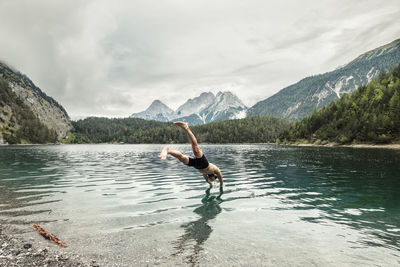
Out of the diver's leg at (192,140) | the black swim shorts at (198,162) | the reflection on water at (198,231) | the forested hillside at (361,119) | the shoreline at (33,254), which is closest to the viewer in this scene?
the shoreline at (33,254)

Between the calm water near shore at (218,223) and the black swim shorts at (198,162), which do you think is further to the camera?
the black swim shorts at (198,162)

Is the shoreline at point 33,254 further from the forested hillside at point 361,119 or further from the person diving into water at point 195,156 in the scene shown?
the forested hillside at point 361,119

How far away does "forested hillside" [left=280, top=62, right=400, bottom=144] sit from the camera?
111312mm

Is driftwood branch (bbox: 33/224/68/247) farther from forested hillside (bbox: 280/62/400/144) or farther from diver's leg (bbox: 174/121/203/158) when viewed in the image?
forested hillside (bbox: 280/62/400/144)

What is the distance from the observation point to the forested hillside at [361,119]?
111 meters

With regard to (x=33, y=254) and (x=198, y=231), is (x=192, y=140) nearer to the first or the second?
(x=198, y=231)

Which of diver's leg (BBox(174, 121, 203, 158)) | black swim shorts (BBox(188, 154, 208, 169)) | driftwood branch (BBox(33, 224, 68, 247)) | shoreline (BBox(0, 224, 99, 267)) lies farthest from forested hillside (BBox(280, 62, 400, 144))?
shoreline (BBox(0, 224, 99, 267))

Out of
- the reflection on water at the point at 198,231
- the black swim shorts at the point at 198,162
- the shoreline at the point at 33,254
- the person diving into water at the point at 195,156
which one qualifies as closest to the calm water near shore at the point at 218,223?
the reflection on water at the point at 198,231

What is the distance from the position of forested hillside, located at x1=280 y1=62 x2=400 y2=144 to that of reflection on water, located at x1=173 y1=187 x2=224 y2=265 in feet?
403

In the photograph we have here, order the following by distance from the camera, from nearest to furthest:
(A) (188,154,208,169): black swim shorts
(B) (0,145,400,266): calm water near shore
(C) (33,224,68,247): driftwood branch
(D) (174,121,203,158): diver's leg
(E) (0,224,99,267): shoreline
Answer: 1. (E) (0,224,99,267): shoreline
2. (B) (0,145,400,266): calm water near shore
3. (C) (33,224,68,247): driftwood branch
4. (D) (174,121,203,158): diver's leg
5. (A) (188,154,208,169): black swim shorts

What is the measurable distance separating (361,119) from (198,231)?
145 metres

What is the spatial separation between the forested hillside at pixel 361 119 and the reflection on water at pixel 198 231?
123 metres

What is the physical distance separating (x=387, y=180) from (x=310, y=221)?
846 inches

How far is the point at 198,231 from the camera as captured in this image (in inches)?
469
